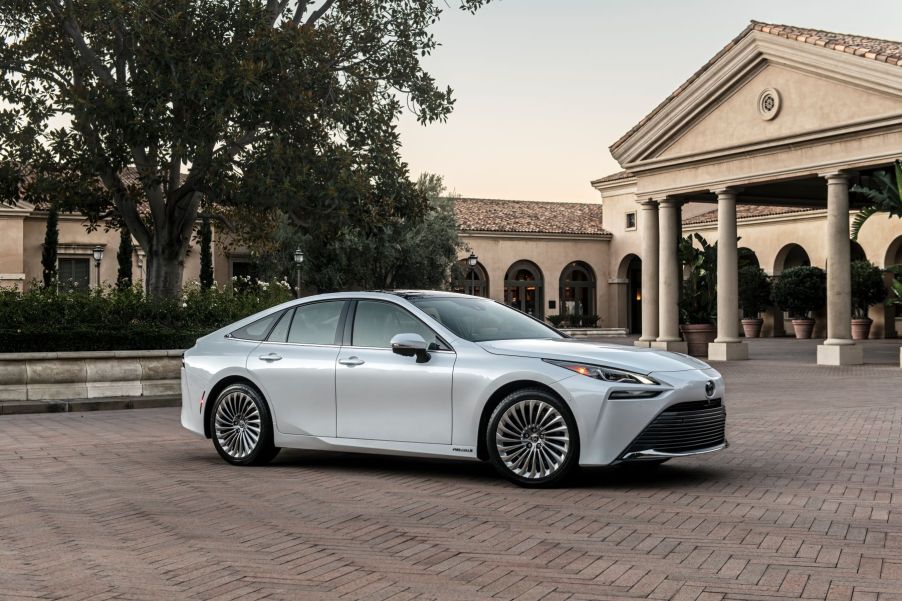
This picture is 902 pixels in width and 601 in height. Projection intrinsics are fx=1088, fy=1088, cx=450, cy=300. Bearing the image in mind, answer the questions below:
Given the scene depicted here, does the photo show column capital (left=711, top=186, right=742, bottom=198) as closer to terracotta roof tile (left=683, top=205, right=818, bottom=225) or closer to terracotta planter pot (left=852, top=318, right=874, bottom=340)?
terracotta planter pot (left=852, top=318, right=874, bottom=340)

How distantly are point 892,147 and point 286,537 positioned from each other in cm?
2303

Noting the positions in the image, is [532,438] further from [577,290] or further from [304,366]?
[577,290]

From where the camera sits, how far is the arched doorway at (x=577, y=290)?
60.9 metres

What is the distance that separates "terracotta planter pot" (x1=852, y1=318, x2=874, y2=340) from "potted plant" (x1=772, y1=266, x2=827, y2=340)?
161 centimetres

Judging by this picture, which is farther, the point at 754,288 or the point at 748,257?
the point at 748,257

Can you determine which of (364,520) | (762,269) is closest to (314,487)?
(364,520)

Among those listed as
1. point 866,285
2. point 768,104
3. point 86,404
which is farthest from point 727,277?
point 86,404

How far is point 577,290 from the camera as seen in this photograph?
61500 mm

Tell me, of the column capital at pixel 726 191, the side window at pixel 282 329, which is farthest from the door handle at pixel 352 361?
the column capital at pixel 726 191

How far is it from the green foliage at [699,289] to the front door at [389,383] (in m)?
24.7

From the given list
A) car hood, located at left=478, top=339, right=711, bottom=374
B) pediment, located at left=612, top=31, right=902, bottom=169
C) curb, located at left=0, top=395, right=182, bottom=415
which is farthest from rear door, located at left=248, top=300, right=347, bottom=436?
pediment, located at left=612, top=31, right=902, bottom=169

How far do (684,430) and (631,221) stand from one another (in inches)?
2132

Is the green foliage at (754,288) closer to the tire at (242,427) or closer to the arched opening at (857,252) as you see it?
the arched opening at (857,252)

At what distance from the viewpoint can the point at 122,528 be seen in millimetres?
6758
